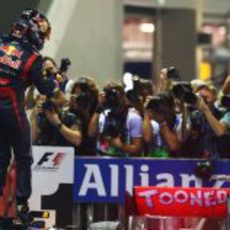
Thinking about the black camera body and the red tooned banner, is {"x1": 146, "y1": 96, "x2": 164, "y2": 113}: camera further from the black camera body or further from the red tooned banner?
the red tooned banner

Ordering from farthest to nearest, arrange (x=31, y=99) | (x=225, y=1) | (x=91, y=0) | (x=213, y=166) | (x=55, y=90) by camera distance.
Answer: (x=225, y=1) → (x=91, y=0) → (x=31, y=99) → (x=213, y=166) → (x=55, y=90)

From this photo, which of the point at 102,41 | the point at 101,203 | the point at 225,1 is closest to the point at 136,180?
the point at 101,203

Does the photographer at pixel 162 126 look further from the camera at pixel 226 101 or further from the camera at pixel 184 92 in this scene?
the camera at pixel 226 101

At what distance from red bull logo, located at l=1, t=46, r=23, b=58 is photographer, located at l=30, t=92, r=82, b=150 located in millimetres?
923

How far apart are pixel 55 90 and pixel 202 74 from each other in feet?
57.1

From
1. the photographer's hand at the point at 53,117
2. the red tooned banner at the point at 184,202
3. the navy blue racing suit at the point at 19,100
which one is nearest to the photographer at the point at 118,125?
the photographer's hand at the point at 53,117

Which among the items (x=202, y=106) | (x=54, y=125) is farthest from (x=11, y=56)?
(x=202, y=106)

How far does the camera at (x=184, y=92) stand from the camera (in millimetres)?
8938

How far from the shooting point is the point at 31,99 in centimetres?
981

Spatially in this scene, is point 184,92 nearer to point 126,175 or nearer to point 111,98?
point 111,98

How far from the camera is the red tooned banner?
26.5 ft

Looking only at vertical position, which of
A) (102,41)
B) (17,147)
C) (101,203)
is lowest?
(101,203)

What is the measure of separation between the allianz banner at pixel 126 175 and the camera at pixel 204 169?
0.15ft

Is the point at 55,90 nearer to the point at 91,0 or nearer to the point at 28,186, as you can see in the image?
the point at 28,186
